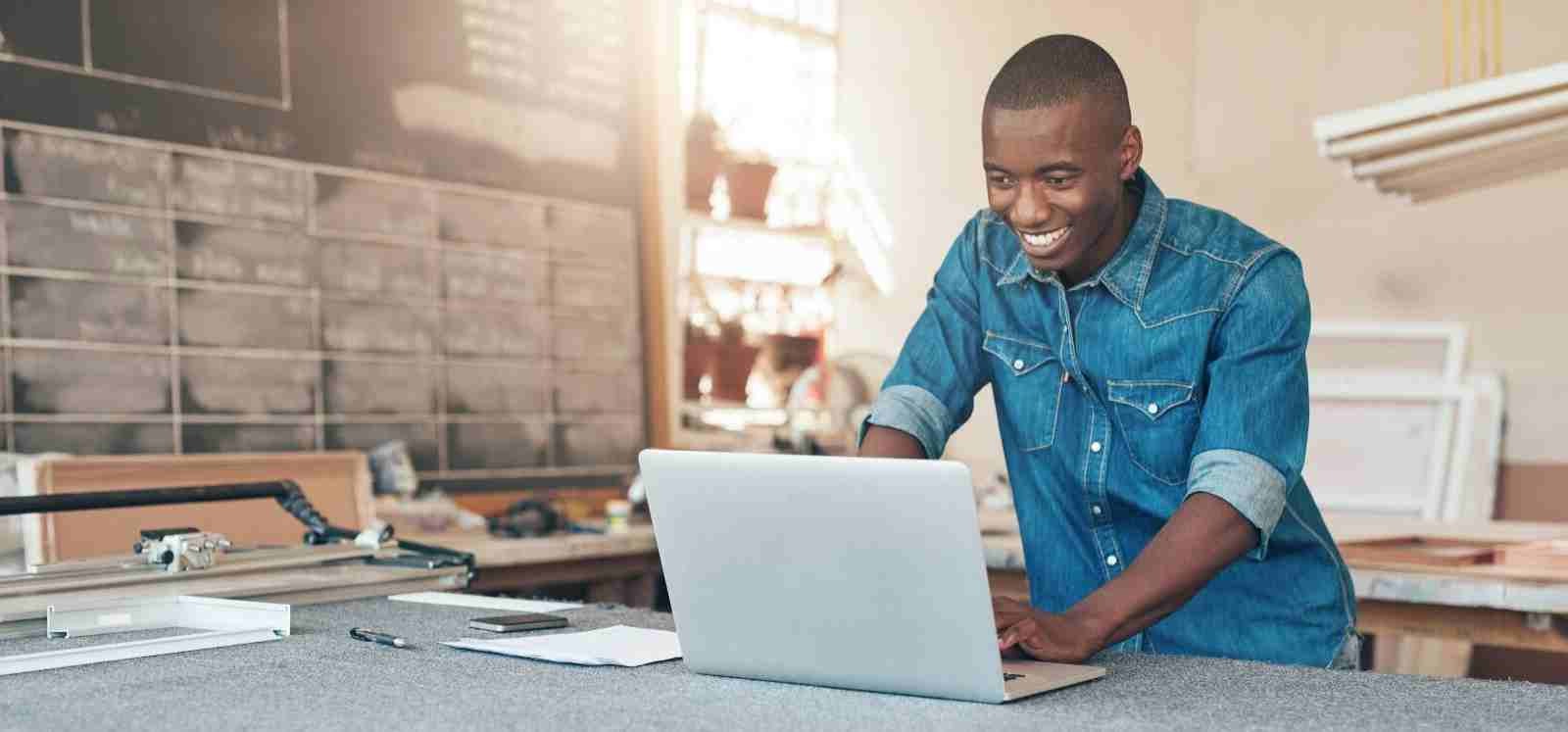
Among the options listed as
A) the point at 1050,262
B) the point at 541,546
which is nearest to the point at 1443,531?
the point at 541,546

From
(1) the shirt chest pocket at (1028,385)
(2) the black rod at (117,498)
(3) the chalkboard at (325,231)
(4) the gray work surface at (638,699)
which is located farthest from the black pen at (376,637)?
(3) the chalkboard at (325,231)

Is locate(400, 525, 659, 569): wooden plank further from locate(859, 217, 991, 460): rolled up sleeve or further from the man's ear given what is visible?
the man's ear

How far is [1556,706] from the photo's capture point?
136cm

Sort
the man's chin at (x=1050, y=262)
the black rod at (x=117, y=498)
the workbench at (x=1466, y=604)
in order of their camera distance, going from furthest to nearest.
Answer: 1. the workbench at (x=1466, y=604)
2. the black rod at (x=117, y=498)
3. the man's chin at (x=1050, y=262)

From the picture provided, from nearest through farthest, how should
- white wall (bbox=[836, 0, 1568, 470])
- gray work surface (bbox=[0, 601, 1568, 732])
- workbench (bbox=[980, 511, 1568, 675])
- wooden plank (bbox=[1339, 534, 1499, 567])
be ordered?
1. gray work surface (bbox=[0, 601, 1568, 732])
2. workbench (bbox=[980, 511, 1568, 675])
3. wooden plank (bbox=[1339, 534, 1499, 567])
4. white wall (bbox=[836, 0, 1568, 470])

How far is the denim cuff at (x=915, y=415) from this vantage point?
205cm

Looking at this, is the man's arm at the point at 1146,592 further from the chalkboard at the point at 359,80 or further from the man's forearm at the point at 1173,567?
the chalkboard at the point at 359,80

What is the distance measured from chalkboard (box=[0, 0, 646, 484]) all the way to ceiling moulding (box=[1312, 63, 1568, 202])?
2187 mm

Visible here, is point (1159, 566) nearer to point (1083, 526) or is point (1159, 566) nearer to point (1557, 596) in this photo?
point (1083, 526)

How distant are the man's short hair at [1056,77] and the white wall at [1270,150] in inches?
149

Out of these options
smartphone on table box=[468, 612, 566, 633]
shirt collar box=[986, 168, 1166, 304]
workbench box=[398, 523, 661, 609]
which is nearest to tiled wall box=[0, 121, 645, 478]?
workbench box=[398, 523, 661, 609]

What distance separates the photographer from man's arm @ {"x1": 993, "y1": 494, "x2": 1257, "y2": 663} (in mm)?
1611

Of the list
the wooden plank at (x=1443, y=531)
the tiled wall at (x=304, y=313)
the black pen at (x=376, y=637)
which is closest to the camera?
the black pen at (x=376, y=637)

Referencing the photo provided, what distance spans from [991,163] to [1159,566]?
504 mm
